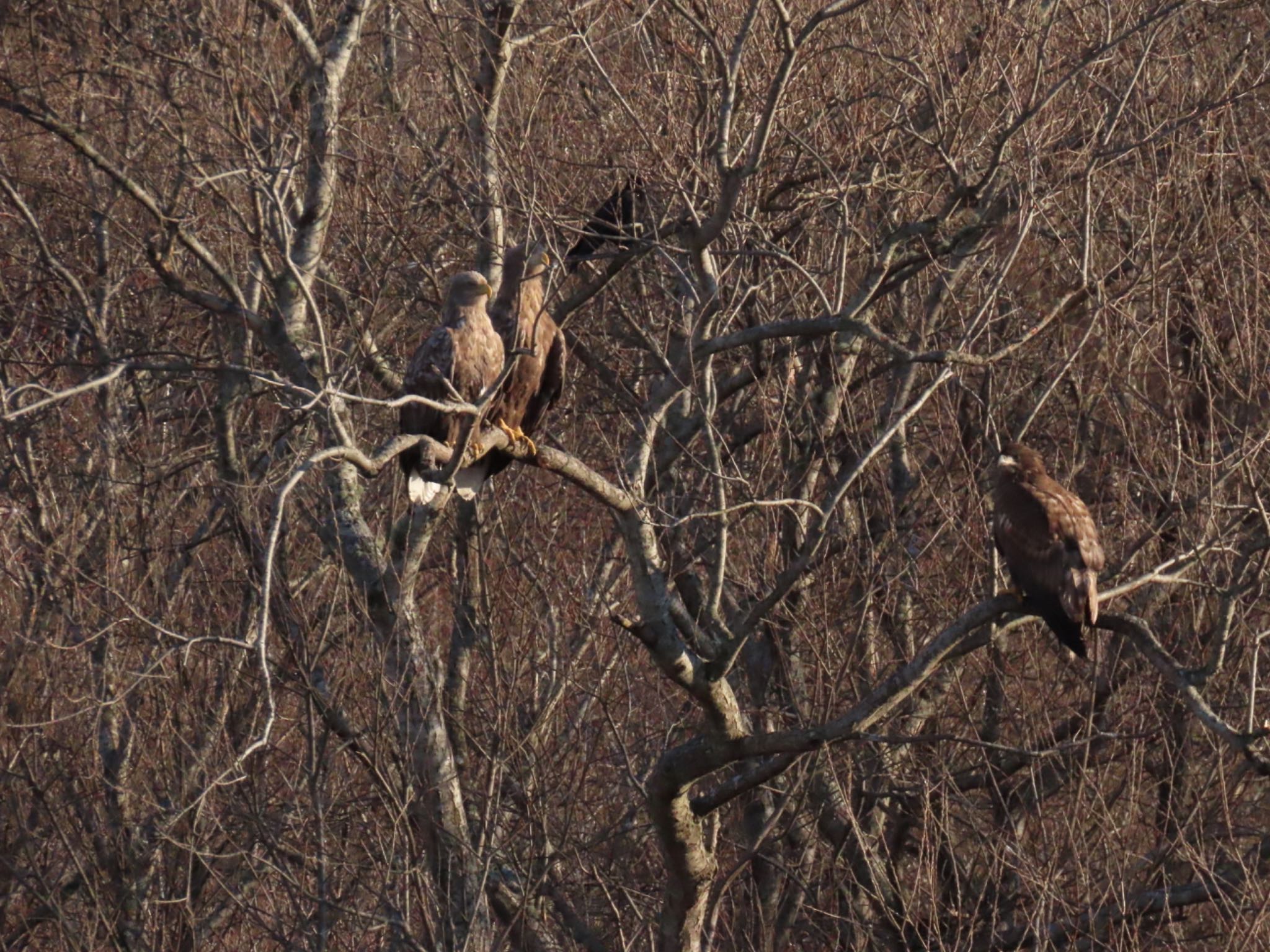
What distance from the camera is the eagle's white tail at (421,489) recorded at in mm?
6357

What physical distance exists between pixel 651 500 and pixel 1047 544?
1769 mm

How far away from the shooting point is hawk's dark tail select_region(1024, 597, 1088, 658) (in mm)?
5926

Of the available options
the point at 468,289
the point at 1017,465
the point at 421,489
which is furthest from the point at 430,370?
the point at 1017,465

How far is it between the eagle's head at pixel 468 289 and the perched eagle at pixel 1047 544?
6.94 feet

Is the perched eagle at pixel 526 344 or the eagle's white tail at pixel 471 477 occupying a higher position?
the perched eagle at pixel 526 344

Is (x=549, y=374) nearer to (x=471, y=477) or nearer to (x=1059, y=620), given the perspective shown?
(x=471, y=477)

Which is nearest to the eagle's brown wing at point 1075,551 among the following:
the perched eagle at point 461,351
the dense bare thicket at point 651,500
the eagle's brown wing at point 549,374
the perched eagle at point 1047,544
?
the perched eagle at point 1047,544

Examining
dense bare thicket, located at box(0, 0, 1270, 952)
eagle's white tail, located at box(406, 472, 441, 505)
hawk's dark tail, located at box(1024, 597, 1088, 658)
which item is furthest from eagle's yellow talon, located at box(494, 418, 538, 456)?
hawk's dark tail, located at box(1024, 597, 1088, 658)

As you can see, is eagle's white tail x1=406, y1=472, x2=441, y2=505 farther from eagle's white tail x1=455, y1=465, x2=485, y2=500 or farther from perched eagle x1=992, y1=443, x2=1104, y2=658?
perched eagle x1=992, y1=443, x2=1104, y2=658

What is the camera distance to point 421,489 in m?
6.40

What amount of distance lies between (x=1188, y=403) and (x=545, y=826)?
385 cm

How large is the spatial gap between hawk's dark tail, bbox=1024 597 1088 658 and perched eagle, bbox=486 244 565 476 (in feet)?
6.79

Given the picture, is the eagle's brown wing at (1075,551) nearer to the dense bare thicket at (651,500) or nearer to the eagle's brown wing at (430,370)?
the dense bare thicket at (651,500)

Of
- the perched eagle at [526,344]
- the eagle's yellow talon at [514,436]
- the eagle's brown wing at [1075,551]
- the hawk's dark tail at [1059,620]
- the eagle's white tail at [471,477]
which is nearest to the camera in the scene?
the eagle's yellow talon at [514,436]
